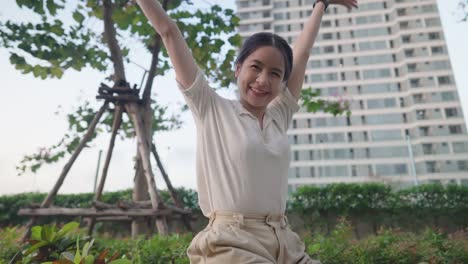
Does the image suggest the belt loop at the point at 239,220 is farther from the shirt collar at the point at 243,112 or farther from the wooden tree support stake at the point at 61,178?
the wooden tree support stake at the point at 61,178

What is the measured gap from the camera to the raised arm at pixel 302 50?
1.53m

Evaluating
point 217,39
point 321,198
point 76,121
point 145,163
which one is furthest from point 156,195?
point 321,198

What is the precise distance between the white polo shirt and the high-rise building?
36581 mm

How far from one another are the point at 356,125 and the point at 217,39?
38821 mm

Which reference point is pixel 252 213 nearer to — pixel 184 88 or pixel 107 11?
pixel 184 88

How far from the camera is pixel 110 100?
15.5ft

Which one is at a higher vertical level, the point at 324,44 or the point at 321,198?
the point at 324,44

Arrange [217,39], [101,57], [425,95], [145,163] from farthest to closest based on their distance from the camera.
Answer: [425,95], [101,57], [217,39], [145,163]

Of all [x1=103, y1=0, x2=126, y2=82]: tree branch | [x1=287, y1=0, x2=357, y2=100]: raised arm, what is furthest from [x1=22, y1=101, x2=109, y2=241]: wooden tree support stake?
[x1=287, y1=0, x2=357, y2=100]: raised arm

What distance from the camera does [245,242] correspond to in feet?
3.19

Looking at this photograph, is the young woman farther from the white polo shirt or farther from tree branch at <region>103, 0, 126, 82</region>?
tree branch at <region>103, 0, 126, 82</region>

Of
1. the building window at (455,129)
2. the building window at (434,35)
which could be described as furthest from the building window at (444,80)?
the building window at (455,129)

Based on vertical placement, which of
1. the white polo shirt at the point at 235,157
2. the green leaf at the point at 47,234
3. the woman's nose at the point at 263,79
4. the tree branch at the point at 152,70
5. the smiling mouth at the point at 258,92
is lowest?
the green leaf at the point at 47,234

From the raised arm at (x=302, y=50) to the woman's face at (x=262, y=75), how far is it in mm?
292
